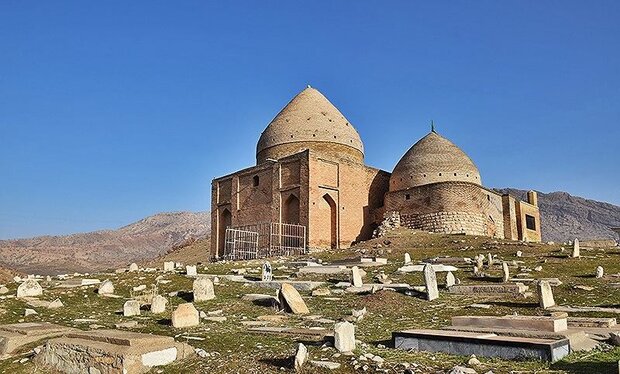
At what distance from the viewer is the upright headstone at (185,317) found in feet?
26.8

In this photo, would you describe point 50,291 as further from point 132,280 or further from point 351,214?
point 351,214

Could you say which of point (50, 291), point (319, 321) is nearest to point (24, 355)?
point (319, 321)

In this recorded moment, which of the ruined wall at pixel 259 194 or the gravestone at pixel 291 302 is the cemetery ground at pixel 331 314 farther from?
the ruined wall at pixel 259 194

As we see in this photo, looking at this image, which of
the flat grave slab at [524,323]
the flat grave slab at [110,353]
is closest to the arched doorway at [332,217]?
the flat grave slab at [524,323]

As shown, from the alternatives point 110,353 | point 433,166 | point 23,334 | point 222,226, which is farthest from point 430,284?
point 222,226

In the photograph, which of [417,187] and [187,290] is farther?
[417,187]

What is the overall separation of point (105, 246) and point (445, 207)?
66917 mm

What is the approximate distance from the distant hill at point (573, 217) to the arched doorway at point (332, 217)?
67.3 meters

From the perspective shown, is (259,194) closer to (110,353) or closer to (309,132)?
(309,132)

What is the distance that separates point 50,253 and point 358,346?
232 ft

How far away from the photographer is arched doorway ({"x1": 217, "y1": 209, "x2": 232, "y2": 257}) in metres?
36.8

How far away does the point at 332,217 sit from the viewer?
3250 cm

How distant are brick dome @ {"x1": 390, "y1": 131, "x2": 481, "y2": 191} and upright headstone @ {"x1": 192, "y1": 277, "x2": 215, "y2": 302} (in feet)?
79.5

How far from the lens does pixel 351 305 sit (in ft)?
33.5
